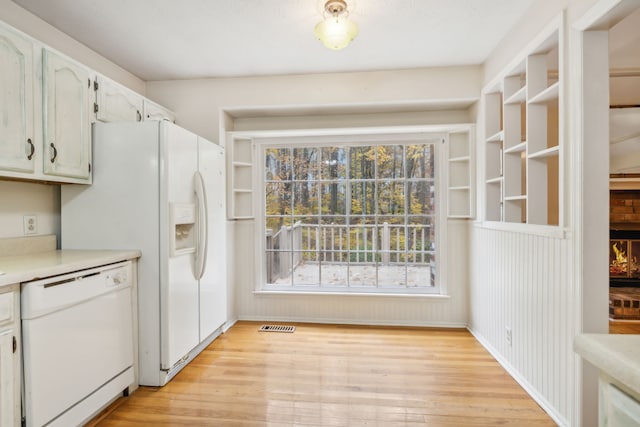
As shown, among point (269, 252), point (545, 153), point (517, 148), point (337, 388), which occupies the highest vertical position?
point (517, 148)

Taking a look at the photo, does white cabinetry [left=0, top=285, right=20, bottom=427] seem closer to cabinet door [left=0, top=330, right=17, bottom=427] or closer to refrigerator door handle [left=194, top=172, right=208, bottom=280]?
cabinet door [left=0, top=330, right=17, bottom=427]

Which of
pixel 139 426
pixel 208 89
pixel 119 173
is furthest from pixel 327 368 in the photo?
pixel 208 89

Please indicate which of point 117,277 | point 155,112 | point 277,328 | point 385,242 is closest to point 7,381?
point 117,277

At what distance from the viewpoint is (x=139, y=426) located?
1.92 meters

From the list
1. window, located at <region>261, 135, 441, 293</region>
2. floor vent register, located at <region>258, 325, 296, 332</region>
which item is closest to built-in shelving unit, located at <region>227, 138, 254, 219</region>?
window, located at <region>261, 135, 441, 293</region>

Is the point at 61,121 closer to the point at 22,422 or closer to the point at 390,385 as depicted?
the point at 22,422

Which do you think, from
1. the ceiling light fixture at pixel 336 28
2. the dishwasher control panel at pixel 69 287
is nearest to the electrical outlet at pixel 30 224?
the dishwasher control panel at pixel 69 287

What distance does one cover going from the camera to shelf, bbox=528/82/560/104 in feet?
6.43

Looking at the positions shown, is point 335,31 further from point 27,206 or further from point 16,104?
point 27,206

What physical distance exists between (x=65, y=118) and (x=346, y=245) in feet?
8.66

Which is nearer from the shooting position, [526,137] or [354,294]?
[526,137]

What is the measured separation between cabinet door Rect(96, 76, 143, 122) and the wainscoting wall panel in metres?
3.07

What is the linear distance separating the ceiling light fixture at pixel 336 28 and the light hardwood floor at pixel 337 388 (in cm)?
220

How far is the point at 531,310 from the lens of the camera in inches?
87.7
